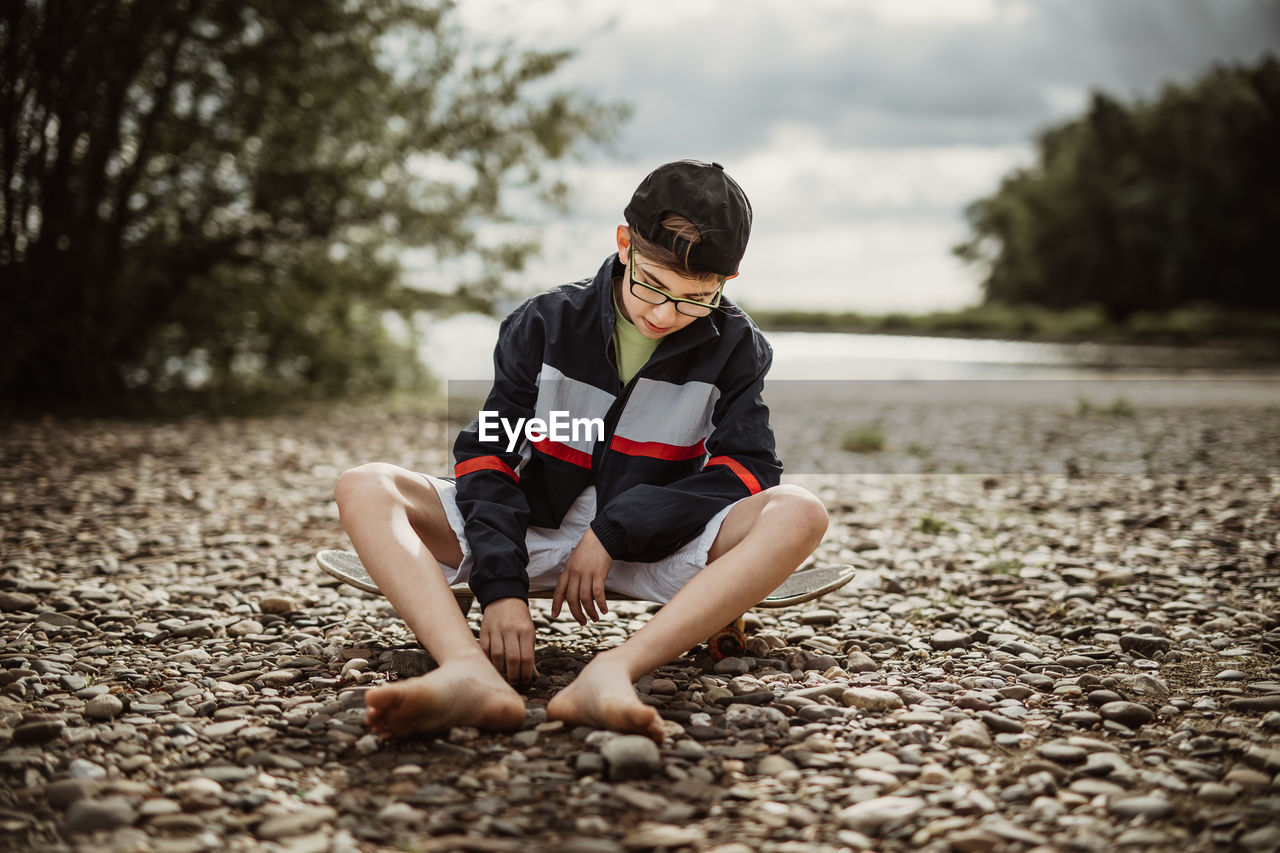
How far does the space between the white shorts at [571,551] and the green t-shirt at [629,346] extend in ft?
1.13

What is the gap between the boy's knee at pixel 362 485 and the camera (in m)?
2.28

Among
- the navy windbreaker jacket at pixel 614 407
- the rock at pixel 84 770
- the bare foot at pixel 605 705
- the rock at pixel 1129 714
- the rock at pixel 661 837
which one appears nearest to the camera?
the rock at pixel 661 837

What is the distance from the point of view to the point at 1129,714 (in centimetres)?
217

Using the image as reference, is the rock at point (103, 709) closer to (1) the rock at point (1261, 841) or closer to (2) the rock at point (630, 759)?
(2) the rock at point (630, 759)

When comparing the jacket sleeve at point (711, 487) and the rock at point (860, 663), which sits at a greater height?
the jacket sleeve at point (711, 487)

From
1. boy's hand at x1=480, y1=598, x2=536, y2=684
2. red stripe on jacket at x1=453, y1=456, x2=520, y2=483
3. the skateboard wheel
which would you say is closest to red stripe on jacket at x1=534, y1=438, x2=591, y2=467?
red stripe on jacket at x1=453, y1=456, x2=520, y2=483

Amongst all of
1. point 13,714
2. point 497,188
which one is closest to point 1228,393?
point 497,188

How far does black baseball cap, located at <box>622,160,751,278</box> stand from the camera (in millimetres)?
2350

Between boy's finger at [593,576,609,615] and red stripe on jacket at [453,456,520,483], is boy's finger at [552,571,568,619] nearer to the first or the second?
boy's finger at [593,576,609,615]

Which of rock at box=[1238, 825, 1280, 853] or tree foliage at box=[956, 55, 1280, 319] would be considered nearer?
rock at box=[1238, 825, 1280, 853]

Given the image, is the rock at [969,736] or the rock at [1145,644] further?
the rock at [1145,644]

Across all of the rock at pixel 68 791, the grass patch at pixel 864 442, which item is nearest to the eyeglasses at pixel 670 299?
the rock at pixel 68 791

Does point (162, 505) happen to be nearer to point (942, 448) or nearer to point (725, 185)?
point (725, 185)

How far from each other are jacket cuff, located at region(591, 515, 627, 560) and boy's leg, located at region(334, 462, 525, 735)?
39cm
